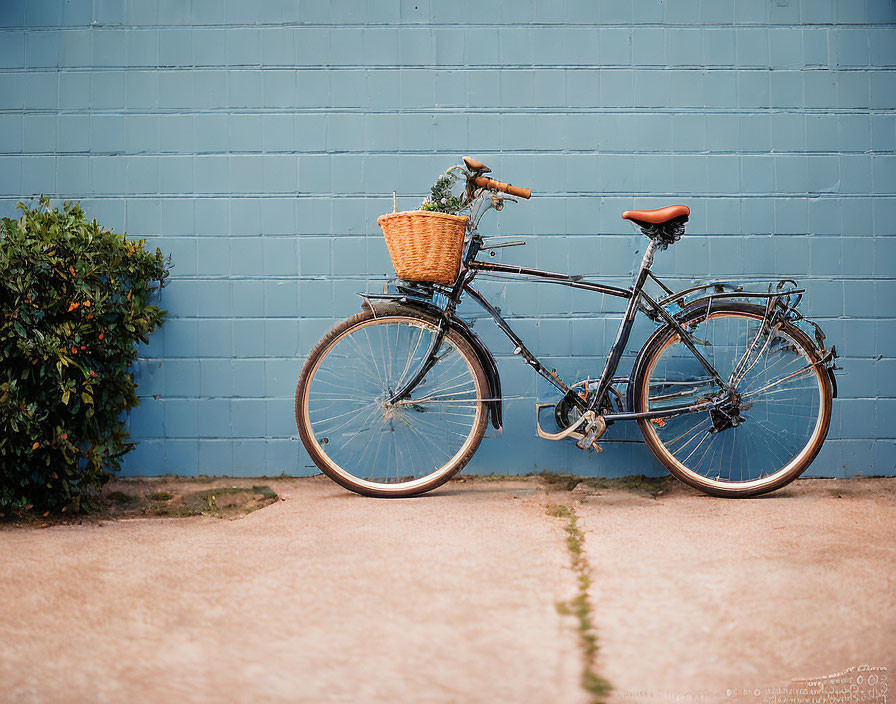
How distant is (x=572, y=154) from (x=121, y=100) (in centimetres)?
214

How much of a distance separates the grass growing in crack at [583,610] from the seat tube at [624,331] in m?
0.55

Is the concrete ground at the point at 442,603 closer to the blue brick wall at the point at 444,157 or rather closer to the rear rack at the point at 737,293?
the blue brick wall at the point at 444,157

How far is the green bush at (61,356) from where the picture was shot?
2.79 m

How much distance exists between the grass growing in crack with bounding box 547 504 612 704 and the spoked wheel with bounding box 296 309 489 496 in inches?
27.3

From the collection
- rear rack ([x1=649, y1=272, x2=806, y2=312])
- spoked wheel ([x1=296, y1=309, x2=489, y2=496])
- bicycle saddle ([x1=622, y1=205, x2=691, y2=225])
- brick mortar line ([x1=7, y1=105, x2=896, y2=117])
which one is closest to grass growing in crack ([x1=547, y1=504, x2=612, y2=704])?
spoked wheel ([x1=296, y1=309, x2=489, y2=496])

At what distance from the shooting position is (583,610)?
1.93 m

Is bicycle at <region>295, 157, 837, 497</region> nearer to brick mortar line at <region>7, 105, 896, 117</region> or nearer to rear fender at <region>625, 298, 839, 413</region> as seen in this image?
rear fender at <region>625, 298, 839, 413</region>

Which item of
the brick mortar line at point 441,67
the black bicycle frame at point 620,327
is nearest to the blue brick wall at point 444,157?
the brick mortar line at point 441,67

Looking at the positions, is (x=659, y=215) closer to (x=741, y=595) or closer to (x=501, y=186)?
(x=501, y=186)

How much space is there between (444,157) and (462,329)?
906mm

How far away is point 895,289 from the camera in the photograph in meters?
3.42

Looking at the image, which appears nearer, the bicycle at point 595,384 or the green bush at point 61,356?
the green bush at point 61,356

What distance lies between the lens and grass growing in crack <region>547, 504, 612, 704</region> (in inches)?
61.6

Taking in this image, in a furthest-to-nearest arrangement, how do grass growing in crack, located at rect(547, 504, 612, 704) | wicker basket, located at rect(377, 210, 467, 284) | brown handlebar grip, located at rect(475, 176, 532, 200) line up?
brown handlebar grip, located at rect(475, 176, 532, 200) < wicker basket, located at rect(377, 210, 467, 284) < grass growing in crack, located at rect(547, 504, 612, 704)
